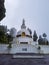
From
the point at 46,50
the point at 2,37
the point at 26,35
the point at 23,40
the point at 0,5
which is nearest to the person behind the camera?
the point at 0,5

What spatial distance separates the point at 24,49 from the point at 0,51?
5.12 meters

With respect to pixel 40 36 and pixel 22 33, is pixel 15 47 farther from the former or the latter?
pixel 40 36

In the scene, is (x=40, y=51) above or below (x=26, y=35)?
below

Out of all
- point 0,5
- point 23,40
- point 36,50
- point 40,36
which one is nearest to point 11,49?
point 36,50

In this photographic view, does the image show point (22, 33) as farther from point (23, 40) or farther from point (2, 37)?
point (2, 37)

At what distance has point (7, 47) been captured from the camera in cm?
3784

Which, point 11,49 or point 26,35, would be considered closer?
point 11,49

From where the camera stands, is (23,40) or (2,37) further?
(23,40)

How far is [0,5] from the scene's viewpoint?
20125mm

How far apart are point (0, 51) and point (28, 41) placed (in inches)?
553

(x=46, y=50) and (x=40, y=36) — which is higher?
(x=40, y=36)

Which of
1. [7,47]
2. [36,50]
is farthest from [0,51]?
[36,50]

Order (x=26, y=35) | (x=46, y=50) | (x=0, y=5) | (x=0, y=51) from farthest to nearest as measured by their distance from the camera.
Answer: (x=26, y=35) → (x=46, y=50) → (x=0, y=51) → (x=0, y=5)

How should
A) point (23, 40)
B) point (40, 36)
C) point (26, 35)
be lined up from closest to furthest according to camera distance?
point (23, 40) < point (26, 35) < point (40, 36)
